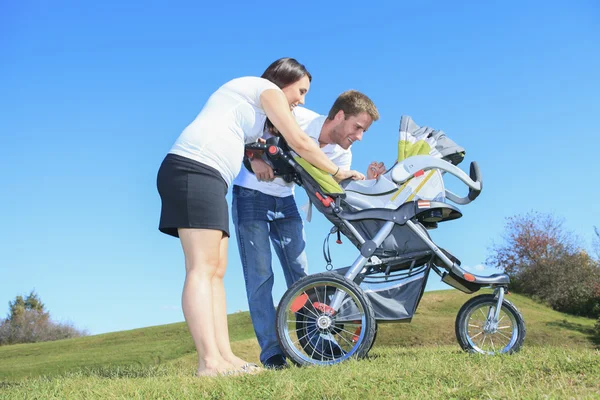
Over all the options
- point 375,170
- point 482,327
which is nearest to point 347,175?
point 375,170

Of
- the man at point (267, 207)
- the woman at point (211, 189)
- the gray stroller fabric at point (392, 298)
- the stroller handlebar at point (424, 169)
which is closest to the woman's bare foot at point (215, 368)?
the woman at point (211, 189)

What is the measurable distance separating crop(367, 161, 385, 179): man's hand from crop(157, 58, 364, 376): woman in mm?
951

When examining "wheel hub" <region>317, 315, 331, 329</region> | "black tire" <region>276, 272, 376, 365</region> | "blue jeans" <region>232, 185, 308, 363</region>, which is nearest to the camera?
"black tire" <region>276, 272, 376, 365</region>

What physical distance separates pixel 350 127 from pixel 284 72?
0.78 m

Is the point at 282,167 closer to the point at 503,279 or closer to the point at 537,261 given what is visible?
the point at 503,279

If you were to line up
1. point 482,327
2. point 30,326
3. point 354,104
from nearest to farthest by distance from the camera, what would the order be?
point 482,327, point 354,104, point 30,326

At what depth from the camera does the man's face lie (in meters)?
4.55

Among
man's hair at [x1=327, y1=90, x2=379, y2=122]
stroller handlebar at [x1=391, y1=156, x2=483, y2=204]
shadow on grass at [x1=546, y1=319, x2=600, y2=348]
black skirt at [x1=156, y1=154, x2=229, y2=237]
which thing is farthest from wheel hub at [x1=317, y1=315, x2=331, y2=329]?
shadow on grass at [x1=546, y1=319, x2=600, y2=348]

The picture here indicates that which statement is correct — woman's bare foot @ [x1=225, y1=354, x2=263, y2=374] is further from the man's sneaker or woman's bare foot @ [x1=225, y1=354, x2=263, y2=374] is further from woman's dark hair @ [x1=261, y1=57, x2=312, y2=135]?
woman's dark hair @ [x1=261, y1=57, x2=312, y2=135]

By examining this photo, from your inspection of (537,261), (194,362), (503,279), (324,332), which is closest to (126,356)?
(194,362)

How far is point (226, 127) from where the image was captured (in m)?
3.65

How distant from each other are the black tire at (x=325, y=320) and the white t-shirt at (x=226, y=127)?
974mm

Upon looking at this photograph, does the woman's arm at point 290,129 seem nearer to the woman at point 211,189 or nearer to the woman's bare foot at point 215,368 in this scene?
the woman at point 211,189

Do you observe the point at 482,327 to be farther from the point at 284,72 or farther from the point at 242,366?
the point at 284,72
